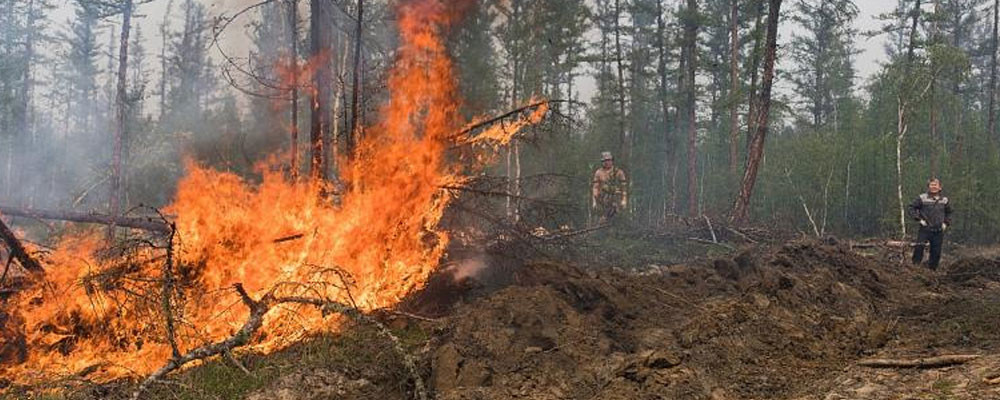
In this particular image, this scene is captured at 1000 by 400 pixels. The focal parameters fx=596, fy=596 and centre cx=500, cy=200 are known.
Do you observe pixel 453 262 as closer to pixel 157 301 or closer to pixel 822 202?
pixel 157 301

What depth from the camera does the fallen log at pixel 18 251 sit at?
6148 mm

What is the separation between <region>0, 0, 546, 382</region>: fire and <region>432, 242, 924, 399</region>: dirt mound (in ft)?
4.77

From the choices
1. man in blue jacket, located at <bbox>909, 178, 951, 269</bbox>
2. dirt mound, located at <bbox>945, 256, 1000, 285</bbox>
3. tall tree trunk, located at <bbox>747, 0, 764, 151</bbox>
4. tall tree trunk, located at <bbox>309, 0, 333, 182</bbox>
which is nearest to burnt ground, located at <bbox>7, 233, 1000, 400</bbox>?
dirt mound, located at <bbox>945, 256, 1000, 285</bbox>

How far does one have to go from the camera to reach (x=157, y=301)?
5793 mm

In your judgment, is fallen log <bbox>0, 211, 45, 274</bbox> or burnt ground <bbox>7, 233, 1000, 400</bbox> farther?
fallen log <bbox>0, 211, 45, 274</bbox>

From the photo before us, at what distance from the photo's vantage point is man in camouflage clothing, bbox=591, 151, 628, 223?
13719 mm

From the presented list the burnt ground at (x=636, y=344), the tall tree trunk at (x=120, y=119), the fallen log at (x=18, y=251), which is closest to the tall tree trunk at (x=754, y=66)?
the burnt ground at (x=636, y=344)

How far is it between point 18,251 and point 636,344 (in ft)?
21.3

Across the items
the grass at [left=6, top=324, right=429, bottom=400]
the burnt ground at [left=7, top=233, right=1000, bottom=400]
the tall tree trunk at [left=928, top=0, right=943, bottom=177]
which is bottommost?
the grass at [left=6, top=324, right=429, bottom=400]

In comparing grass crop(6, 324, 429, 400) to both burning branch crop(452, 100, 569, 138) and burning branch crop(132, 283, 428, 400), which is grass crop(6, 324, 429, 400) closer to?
burning branch crop(132, 283, 428, 400)

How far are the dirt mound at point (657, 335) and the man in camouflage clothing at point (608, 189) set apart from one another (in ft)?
17.2

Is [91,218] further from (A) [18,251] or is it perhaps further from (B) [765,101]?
(B) [765,101]

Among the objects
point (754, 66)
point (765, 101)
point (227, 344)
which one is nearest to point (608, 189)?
point (765, 101)

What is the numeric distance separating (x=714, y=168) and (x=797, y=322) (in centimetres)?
2375
